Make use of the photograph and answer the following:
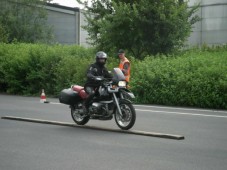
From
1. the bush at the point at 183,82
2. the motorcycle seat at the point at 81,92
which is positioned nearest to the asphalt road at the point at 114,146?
the motorcycle seat at the point at 81,92

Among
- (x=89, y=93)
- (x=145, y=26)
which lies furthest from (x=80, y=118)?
(x=145, y=26)

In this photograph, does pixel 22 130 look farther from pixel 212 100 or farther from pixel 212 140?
pixel 212 100

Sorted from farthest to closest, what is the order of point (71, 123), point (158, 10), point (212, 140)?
point (158, 10) → point (71, 123) → point (212, 140)

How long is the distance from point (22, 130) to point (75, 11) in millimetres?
50322

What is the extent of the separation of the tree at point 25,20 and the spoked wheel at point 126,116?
4035 centimetres

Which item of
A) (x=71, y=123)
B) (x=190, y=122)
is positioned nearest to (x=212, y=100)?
(x=190, y=122)

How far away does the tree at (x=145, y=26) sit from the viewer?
24.1 meters

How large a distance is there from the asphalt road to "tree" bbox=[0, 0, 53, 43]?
38905 millimetres

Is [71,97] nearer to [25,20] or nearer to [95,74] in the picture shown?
[95,74]

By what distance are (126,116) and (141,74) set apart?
901 centimetres

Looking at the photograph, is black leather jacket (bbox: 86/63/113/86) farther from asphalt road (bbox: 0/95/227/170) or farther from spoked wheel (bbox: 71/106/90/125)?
asphalt road (bbox: 0/95/227/170)

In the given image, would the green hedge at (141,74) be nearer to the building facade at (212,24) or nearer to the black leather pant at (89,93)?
the black leather pant at (89,93)

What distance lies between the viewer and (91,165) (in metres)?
7.56

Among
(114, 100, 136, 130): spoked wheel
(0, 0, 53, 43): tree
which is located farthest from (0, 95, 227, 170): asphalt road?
(0, 0, 53, 43): tree
